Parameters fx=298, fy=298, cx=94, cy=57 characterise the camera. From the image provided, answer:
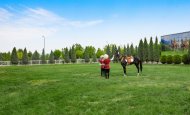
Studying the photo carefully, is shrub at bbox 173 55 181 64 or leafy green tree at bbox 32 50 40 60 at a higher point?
leafy green tree at bbox 32 50 40 60

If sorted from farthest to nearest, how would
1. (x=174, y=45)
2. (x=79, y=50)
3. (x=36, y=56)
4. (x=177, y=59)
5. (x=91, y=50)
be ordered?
(x=79, y=50) < (x=91, y=50) < (x=174, y=45) < (x=36, y=56) < (x=177, y=59)

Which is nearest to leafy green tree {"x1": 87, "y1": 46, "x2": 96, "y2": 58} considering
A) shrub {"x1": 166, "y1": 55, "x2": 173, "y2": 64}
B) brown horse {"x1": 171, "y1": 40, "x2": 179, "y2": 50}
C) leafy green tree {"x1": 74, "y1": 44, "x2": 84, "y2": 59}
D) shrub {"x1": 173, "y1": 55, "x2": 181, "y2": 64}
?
leafy green tree {"x1": 74, "y1": 44, "x2": 84, "y2": 59}

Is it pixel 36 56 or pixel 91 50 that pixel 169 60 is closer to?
pixel 36 56

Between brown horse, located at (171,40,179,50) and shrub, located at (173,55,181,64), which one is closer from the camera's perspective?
shrub, located at (173,55,181,64)

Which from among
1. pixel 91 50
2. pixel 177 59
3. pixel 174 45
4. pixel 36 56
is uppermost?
pixel 174 45

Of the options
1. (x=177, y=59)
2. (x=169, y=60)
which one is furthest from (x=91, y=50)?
(x=177, y=59)

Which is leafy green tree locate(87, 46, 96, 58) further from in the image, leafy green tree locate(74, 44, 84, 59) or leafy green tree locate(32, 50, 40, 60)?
leafy green tree locate(32, 50, 40, 60)

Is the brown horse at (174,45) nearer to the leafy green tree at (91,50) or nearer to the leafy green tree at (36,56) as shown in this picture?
the leafy green tree at (91,50)

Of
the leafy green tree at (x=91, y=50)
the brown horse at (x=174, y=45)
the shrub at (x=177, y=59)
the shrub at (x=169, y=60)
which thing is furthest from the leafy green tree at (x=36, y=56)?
the shrub at (x=177, y=59)

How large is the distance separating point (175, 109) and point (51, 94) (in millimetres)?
7017

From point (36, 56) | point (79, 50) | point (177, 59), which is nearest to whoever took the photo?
point (177, 59)

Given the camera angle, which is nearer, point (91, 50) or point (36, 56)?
point (36, 56)

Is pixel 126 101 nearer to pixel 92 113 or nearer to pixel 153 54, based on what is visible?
pixel 92 113

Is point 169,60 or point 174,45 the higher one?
point 174,45
